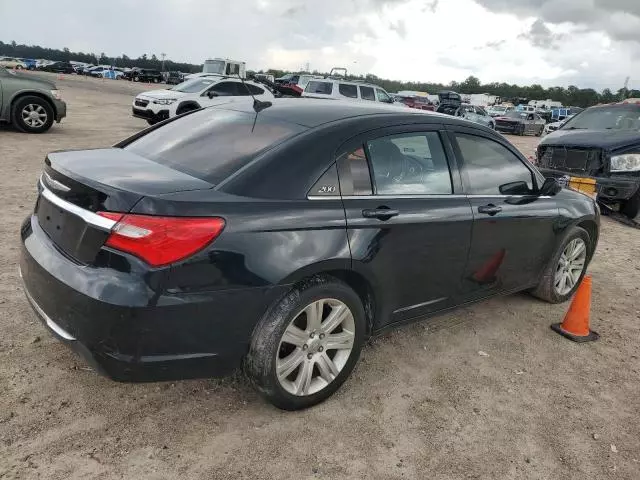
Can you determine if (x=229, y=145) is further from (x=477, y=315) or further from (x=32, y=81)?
(x=32, y=81)

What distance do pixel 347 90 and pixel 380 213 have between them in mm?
17652

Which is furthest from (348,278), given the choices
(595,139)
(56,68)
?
(56,68)

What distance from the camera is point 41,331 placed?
11.4 feet

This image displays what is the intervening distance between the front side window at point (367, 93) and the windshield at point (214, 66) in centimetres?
971

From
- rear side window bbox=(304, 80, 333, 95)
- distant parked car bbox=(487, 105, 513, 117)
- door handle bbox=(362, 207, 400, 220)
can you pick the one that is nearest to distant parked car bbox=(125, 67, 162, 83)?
distant parked car bbox=(487, 105, 513, 117)

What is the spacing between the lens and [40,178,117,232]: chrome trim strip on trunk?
2.39m

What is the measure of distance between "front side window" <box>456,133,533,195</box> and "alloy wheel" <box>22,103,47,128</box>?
437 inches

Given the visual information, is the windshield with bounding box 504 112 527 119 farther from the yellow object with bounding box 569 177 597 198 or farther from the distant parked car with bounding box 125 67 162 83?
the distant parked car with bounding box 125 67 162 83

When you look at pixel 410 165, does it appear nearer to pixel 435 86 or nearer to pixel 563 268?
pixel 563 268

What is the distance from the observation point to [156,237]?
7.68ft

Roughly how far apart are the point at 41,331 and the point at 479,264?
2.99 m

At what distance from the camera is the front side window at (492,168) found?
3.67 meters

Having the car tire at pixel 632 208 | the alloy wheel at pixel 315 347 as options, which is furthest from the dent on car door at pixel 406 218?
the car tire at pixel 632 208

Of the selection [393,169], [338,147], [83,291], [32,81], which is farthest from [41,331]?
[32,81]
